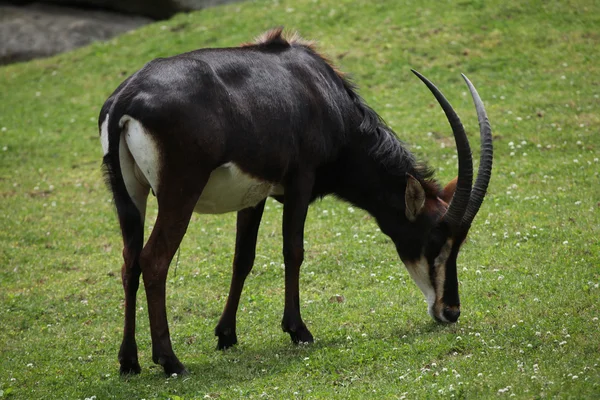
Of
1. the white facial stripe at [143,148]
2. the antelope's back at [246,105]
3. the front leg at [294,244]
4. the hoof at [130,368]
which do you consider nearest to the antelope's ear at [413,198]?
the antelope's back at [246,105]

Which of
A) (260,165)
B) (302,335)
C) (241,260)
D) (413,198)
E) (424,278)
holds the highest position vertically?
(260,165)

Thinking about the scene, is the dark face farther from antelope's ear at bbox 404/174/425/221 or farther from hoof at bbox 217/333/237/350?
hoof at bbox 217/333/237/350

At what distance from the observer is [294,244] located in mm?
8375

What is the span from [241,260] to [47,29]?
711 inches

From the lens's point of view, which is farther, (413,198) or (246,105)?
(413,198)

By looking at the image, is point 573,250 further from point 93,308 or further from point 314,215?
point 93,308

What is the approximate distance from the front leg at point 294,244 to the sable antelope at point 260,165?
0.04ft

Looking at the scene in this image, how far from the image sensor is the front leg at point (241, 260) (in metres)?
8.66

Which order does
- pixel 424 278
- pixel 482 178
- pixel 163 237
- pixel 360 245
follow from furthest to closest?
pixel 360 245, pixel 424 278, pixel 482 178, pixel 163 237

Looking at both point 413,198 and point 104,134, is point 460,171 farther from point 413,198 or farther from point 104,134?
point 104,134

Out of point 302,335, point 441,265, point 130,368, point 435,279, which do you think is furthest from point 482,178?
point 130,368

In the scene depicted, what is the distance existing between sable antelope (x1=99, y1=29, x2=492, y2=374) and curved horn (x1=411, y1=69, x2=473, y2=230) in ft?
0.04

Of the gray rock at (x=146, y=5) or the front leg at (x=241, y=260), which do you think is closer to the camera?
the front leg at (x=241, y=260)

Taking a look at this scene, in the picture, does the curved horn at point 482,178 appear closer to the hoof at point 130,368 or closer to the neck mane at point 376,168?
the neck mane at point 376,168
